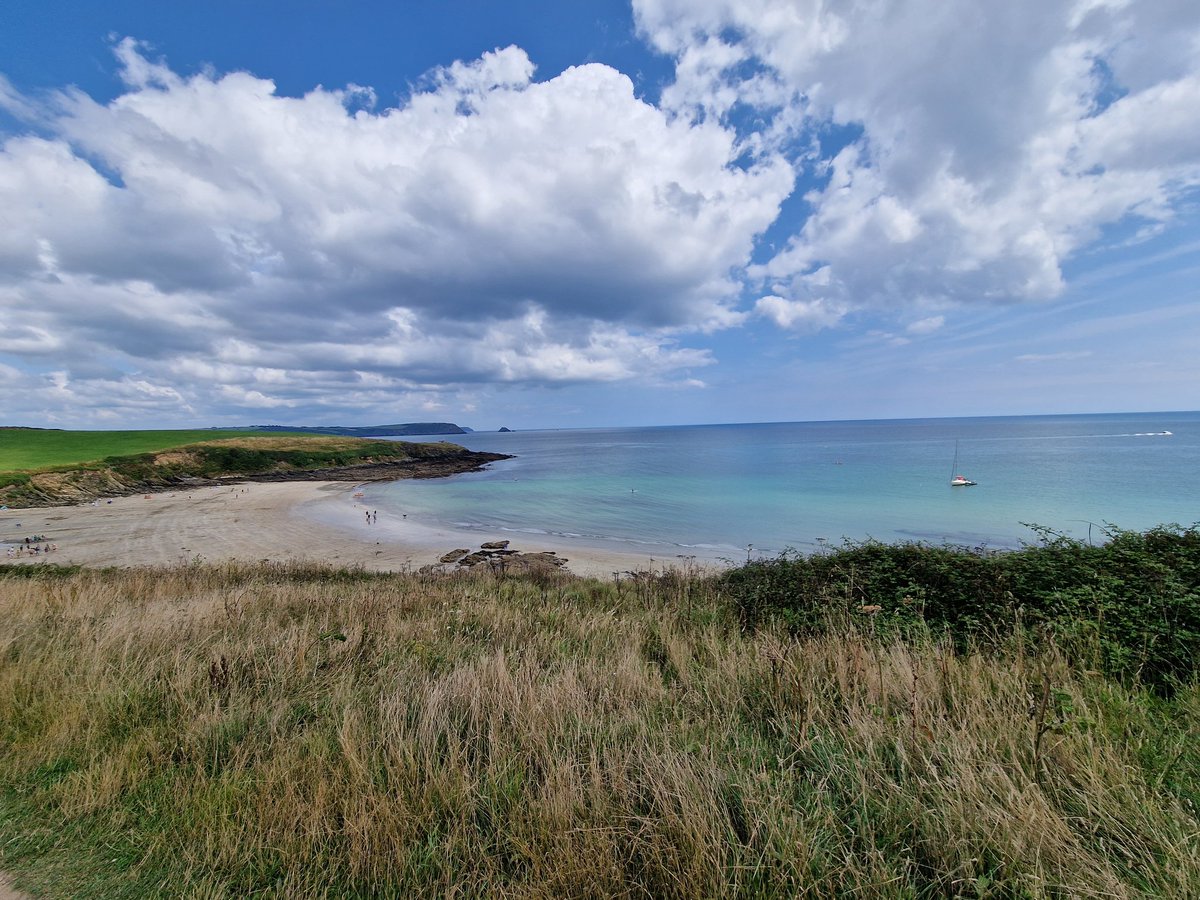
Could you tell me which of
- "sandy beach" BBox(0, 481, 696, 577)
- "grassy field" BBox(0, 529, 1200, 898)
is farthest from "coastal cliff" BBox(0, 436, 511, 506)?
"grassy field" BBox(0, 529, 1200, 898)

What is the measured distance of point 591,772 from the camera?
9.38 feet

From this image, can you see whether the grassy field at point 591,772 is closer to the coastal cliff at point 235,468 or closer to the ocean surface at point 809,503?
the ocean surface at point 809,503

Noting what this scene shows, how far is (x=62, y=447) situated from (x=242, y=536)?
64.4 meters

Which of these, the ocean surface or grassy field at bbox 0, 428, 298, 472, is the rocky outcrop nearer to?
the ocean surface

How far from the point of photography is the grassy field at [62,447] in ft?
157

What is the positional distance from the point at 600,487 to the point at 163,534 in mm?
34808

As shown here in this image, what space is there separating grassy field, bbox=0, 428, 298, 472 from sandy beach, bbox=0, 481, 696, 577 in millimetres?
18293

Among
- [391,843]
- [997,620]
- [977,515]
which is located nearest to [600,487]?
[977,515]

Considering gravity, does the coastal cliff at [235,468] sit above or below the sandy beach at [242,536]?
above

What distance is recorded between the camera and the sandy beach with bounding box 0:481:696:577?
2125 cm

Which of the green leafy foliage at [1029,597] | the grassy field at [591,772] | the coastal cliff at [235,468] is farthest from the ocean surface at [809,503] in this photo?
the coastal cliff at [235,468]

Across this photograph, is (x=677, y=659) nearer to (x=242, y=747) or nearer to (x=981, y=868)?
(x=981, y=868)

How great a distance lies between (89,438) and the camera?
75562 mm

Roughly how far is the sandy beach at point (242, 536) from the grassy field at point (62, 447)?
18.3 metres
